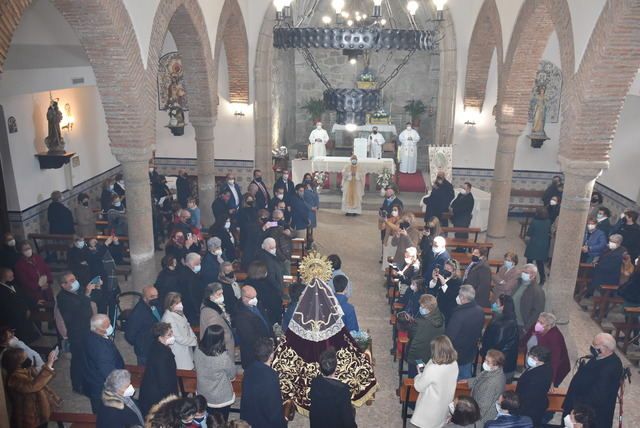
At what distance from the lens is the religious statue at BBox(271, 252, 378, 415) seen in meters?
6.22

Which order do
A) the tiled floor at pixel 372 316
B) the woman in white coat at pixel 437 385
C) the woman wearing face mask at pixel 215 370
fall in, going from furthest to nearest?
the tiled floor at pixel 372 316 < the woman in white coat at pixel 437 385 < the woman wearing face mask at pixel 215 370

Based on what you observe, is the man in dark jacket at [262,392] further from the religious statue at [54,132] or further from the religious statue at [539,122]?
the religious statue at [539,122]

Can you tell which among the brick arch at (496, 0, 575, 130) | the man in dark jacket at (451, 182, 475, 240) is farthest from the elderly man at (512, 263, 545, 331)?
the man in dark jacket at (451, 182, 475, 240)

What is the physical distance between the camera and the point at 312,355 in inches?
246

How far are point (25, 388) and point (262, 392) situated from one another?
7.38 feet

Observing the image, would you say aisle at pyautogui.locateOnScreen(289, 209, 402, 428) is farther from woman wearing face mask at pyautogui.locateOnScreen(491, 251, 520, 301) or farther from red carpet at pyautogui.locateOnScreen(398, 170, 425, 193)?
red carpet at pyautogui.locateOnScreen(398, 170, 425, 193)

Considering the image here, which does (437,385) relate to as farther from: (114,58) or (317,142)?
(317,142)

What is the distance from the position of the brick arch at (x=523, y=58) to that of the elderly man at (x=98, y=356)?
25.9 ft

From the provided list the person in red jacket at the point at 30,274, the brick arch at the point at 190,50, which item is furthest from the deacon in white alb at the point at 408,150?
the person in red jacket at the point at 30,274

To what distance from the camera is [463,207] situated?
11961mm

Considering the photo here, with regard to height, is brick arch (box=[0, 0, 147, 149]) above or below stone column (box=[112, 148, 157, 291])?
above

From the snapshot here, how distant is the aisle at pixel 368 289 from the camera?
725 centimetres

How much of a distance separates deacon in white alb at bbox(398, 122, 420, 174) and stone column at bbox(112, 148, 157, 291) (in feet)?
34.0

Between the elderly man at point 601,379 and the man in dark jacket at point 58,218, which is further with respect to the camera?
the man in dark jacket at point 58,218
